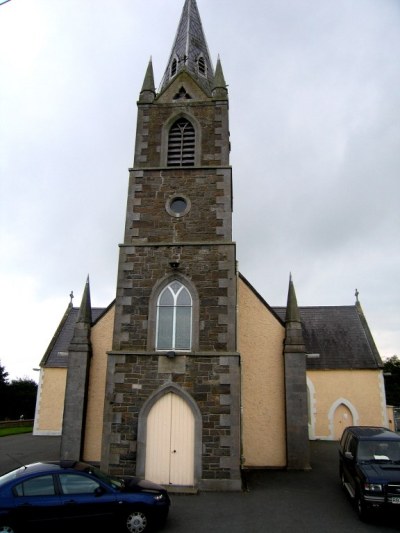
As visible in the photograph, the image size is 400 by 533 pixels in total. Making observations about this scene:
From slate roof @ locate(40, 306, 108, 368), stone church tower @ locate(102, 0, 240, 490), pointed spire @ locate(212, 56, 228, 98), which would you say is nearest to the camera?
stone church tower @ locate(102, 0, 240, 490)

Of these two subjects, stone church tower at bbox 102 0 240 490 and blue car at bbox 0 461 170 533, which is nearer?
blue car at bbox 0 461 170 533

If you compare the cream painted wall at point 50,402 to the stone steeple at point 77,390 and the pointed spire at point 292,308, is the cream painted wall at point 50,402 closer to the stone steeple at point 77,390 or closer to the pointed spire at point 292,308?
the stone steeple at point 77,390

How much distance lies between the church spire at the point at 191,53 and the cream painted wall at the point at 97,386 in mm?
10203

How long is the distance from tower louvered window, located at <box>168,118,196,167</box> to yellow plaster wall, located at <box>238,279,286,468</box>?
16.5ft

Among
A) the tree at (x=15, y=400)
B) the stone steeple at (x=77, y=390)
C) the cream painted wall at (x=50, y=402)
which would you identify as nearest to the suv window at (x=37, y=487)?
the stone steeple at (x=77, y=390)

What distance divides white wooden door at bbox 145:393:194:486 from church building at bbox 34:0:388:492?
3 centimetres

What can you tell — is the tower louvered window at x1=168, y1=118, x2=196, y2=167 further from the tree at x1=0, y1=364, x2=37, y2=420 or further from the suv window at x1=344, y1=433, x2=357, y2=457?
the tree at x1=0, y1=364, x2=37, y2=420

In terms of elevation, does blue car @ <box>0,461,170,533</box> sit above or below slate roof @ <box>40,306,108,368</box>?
below

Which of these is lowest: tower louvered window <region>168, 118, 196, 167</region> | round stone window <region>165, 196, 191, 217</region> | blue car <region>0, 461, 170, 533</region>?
blue car <region>0, 461, 170, 533</region>

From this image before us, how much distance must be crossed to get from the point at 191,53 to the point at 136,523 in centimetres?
1847

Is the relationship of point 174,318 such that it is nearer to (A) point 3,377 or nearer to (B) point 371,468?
(B) point 371,468

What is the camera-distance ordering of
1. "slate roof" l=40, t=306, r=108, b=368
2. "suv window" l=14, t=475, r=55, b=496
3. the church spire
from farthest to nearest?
"slate roof" l=40, t=306, r=108, b=368 → the church spire → "suv window" l=14, t=475, r=55, b=496

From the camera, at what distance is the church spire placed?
1895 centimetres

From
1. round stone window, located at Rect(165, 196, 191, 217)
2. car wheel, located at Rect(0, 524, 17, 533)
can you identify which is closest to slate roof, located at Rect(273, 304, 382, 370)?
round stone window, located at Rect(165, 196, 191, 217)
